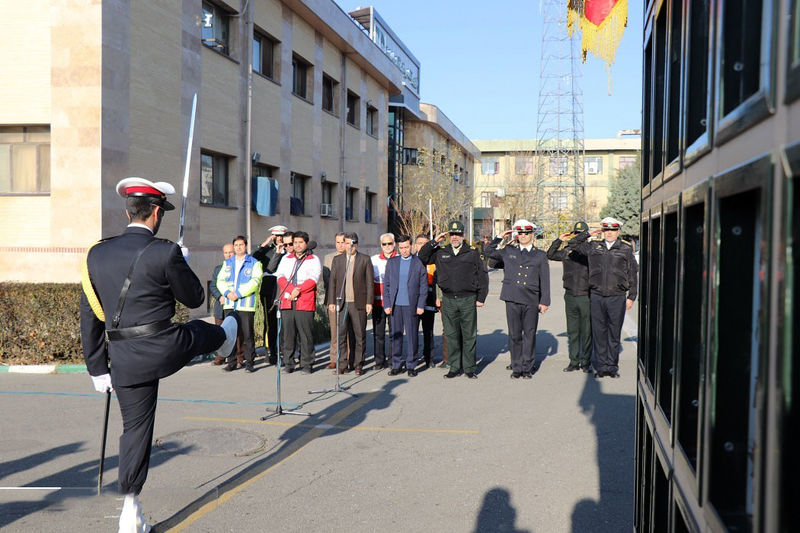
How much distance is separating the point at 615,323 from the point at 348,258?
3943 mm

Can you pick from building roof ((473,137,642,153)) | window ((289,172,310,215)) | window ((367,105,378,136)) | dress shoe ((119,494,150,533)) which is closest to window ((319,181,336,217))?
window ((289,172,310,215))

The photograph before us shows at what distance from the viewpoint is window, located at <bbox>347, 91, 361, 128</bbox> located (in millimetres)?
32000

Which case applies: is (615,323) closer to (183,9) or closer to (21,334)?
(21,334)

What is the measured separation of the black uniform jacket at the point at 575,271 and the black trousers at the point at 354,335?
2.98 metres

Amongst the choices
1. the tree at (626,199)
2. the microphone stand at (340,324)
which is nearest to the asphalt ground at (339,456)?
the microphone stand at (340,324)

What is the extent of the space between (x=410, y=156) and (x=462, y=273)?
3621 centimetres

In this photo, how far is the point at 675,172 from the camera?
6.88ft

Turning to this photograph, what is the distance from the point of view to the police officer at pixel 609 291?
10289mm

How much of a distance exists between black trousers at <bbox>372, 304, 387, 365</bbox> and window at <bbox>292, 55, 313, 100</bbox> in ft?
51.2

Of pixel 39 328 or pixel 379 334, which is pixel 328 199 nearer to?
pixel 379 334

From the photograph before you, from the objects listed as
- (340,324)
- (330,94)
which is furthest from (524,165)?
(340,324)

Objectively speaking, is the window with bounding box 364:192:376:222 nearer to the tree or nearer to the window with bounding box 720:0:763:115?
the window with bounding box 720:0:763:115

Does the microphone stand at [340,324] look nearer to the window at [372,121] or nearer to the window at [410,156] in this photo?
the window at [372,121]

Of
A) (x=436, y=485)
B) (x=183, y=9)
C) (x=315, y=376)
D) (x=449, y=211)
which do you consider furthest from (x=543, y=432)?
(x=449, y=211)
